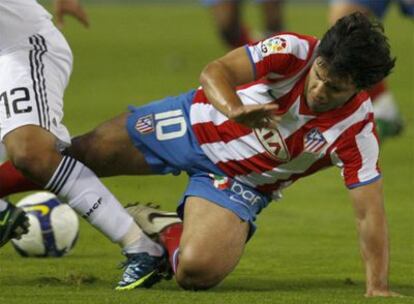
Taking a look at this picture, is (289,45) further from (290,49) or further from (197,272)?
(197,272)

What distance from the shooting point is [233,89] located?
6.95 metres

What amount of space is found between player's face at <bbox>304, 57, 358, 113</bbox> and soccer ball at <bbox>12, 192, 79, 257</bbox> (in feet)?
5.42

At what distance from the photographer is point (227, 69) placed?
23.2 feet

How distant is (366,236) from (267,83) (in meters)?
0.86

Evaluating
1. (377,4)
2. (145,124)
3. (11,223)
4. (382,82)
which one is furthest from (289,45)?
(382,82)

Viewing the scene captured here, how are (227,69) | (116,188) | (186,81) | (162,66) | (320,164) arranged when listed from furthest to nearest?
(162,66), (186,81), (116,188), (320,164), (227,69)

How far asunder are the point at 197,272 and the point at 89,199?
0.60 metres

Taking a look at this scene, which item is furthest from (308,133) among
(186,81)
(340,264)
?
(186,81)

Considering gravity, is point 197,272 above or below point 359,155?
below

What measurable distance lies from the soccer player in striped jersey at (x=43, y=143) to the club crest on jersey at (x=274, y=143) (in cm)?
70

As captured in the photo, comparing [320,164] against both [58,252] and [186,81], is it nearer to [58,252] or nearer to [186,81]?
[58,252]

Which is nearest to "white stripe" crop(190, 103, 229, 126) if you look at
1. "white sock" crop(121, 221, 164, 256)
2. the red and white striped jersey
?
the red and white striped jersey

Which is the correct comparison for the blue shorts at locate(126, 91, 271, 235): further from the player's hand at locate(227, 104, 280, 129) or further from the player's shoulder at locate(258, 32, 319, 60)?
the player's hand at locate(227, 104, 280, 129)

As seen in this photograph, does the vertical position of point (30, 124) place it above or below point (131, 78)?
above
